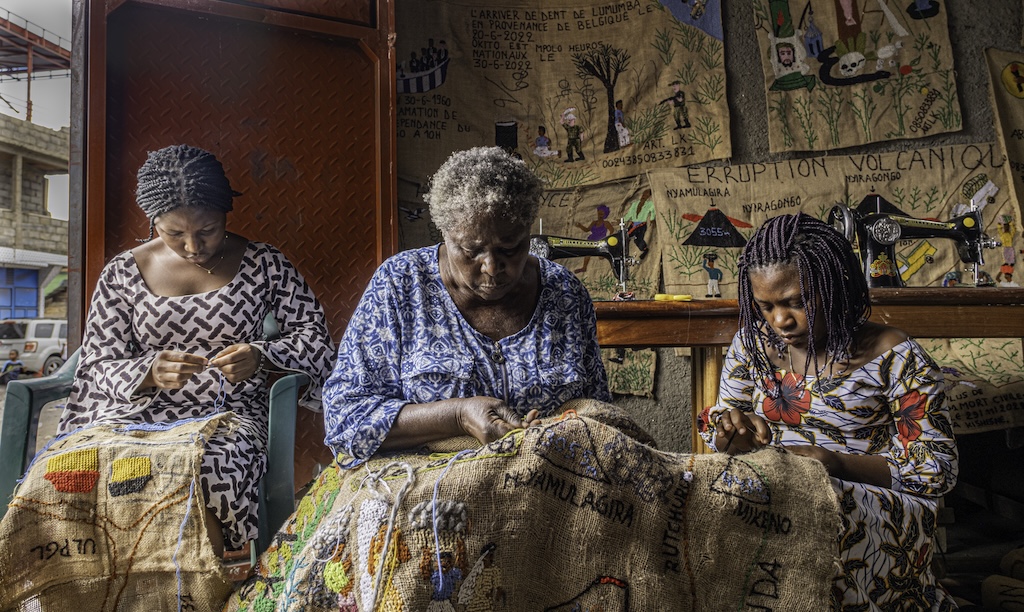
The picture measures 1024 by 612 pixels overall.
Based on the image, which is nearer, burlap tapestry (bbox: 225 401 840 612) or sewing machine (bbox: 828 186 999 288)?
burlap tapestry (bbox: 225 401 840 612)

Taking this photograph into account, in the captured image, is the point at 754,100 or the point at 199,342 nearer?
the point at 199,342

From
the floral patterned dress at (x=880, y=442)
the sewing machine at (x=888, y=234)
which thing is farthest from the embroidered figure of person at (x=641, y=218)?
the floral patterned dress at (x=880, y=442)

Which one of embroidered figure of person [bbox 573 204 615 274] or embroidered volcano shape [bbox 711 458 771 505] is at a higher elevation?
embroidered figure of person [bbox 573 204 615 274]

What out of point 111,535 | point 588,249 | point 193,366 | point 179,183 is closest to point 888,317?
point 588,249

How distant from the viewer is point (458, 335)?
6.53ft

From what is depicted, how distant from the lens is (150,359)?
7.52 ft

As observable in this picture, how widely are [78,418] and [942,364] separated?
438 centimetres

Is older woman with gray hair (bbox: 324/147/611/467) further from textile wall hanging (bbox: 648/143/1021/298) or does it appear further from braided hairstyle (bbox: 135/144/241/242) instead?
A: textile wall hanging (bbox: 648/143/1021/298)

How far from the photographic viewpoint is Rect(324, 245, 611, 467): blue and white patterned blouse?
6.10ft

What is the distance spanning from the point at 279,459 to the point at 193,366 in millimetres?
402

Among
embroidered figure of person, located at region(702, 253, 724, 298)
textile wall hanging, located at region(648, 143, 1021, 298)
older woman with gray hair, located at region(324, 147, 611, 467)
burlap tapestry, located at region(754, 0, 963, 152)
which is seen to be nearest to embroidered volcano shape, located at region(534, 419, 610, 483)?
older woman with gray hair, located at region(324, 147, 611, 467)

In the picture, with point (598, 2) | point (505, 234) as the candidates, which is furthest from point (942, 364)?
point (505, 234)

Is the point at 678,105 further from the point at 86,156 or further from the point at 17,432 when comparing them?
the point at 17,432

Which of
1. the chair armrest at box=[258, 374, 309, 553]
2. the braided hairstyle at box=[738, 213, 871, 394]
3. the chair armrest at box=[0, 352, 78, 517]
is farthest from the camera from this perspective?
the chair armrest at box=[258, 374, 309, 553]
